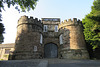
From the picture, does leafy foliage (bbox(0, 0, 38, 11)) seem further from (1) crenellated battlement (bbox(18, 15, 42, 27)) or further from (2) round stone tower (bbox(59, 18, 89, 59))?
(2) round stone tower (bbox(59, 18, 89, 59))

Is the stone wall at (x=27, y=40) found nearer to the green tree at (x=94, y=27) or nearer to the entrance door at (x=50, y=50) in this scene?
the entrance door at (x=50, y=50)

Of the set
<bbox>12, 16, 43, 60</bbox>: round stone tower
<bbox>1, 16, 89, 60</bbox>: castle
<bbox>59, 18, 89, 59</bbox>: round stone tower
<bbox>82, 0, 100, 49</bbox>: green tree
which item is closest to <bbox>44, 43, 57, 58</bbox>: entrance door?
<bbox>1, 16, 89, 60</bbox>: castle

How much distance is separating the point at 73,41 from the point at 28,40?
961 centimetres

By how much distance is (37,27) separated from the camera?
18766 mm

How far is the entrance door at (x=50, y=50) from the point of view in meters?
20.8

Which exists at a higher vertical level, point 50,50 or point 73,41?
point 73,41

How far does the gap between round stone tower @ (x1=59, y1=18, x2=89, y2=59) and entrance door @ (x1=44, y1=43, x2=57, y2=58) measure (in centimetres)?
354

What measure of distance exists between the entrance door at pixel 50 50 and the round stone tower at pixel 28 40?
12.3 feet

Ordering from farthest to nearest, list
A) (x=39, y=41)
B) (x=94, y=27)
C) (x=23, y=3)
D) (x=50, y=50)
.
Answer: (x=50, y=50) < (x=39, y=41) < (x=94, y=27) < (x=23, y=3)

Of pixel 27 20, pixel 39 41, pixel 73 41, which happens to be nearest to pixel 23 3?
pixel 27 20

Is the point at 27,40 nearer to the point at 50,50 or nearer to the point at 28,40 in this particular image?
the point at 28,40

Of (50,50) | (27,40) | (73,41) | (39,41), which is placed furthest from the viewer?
(50,50)

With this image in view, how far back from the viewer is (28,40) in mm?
17078

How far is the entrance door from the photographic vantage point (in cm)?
2083
